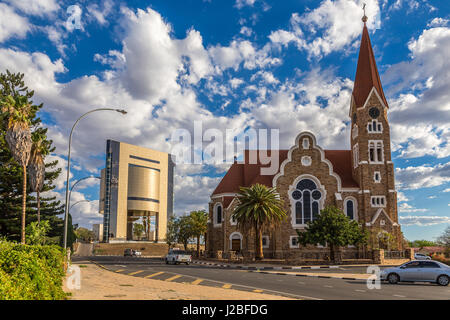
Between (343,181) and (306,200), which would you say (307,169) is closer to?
(306,200)

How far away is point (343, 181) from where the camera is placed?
177 ft

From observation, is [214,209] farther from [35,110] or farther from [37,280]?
[37,280]

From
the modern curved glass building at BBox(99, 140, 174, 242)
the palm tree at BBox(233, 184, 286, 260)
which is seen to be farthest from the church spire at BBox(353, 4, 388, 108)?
the modern curved glass building at BBox(99, 140, 174, 242)

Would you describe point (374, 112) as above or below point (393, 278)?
above

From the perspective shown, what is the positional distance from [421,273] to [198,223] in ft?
151

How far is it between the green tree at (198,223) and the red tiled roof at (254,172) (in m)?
7.73

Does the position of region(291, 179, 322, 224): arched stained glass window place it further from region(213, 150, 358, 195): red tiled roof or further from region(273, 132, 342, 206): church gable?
region(213, 150, 358, 195): red tiled roof

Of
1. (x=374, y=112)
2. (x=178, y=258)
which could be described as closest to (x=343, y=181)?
(x=374, y=112)

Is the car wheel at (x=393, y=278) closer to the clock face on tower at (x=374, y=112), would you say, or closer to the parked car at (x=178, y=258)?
the parked car at (x=178, y=258)
